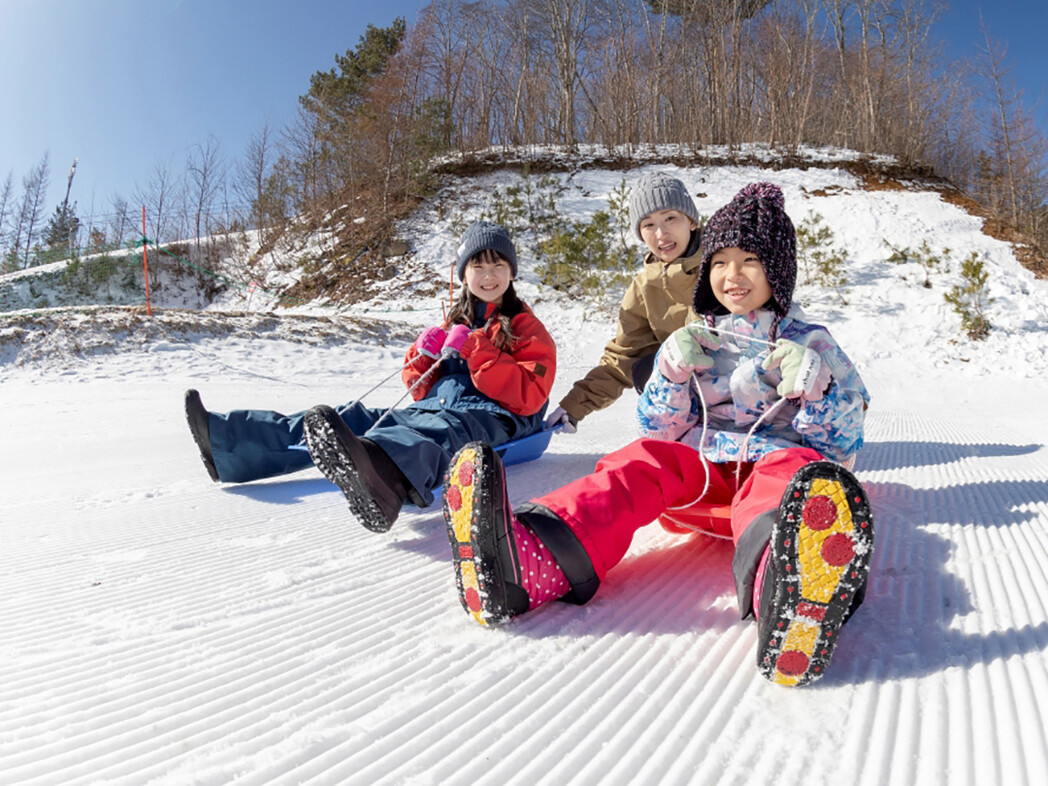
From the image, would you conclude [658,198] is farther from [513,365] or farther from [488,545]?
[488,545]

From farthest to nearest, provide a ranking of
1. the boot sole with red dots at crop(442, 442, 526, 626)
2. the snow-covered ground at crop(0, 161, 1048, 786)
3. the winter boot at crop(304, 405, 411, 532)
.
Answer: the winter boot at crop(304, 405, 411, 532), the boot sole with red dots at crop(442, 442, 526, 626), the snow-covered ground at crop(0, 161, 1048, 786)

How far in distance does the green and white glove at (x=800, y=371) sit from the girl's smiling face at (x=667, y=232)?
1.08 meters

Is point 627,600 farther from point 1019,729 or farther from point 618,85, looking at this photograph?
point 618,85

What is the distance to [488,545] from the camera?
39.2 inches

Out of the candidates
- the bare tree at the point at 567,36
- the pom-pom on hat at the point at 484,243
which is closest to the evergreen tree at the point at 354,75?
the bare tree at the point at 567,36

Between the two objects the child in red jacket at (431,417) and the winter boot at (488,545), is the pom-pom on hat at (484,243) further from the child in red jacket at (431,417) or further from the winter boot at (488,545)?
the winter boot at (488,545)

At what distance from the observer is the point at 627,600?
114 centimetres

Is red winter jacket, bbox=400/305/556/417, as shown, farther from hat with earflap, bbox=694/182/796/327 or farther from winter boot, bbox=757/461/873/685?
winter boot, bbox=757/461/873/685

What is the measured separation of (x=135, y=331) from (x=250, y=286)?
7.67 metres

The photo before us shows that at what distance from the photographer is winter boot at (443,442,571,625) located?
0.99 metres

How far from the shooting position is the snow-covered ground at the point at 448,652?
2.28 feet

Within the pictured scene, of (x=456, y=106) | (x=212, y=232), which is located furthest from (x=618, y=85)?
(x=212, y=232)

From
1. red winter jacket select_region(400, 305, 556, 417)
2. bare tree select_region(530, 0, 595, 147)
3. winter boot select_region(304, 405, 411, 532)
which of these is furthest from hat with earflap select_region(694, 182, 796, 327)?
bare tree select_region(530, 0, 595, 147)

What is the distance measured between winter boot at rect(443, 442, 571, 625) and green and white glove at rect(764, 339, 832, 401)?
0.62 metres
